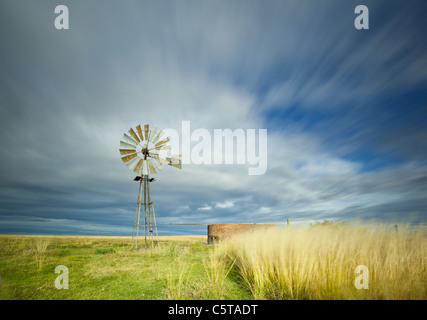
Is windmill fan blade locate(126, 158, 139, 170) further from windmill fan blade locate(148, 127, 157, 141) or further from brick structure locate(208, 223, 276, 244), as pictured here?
brick structure locate(208, 223, 276, 244)

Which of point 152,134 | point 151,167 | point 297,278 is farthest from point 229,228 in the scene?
point 297,278

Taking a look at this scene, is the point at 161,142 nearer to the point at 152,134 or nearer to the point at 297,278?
the point at 152,134

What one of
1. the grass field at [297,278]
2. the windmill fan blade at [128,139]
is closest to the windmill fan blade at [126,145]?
the windmill fan blade at [128,139]

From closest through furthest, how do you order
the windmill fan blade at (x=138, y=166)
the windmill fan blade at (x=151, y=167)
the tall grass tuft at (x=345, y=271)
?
the tall grass tuft at (x=345, y=271) < the windmill fan blade at (x=138, y=166) < the windmill fan blade at (x=151, y=167)

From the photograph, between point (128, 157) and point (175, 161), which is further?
point (175, 161)

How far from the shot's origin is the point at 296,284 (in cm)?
406

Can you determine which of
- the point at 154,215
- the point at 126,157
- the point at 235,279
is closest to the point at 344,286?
the point at 235,279

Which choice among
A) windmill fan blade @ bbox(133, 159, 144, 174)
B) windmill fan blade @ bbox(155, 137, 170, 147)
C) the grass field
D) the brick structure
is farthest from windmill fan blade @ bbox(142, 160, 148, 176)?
the grass field

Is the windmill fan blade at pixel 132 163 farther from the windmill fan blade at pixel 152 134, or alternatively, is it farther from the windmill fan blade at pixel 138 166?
the windmill fan blade at pixel 152 134

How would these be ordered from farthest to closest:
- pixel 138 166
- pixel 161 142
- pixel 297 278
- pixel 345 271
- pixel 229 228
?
pixel 229 228 < pixel 161 142 < pixel 138 166 < pixel 297 278 < pixel 345 271

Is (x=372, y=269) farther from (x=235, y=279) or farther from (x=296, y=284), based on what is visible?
(x=235, y=279)

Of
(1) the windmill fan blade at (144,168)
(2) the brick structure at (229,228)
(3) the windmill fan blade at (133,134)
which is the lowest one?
(2) the brick structure at (229,228)

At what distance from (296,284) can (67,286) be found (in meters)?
5.64

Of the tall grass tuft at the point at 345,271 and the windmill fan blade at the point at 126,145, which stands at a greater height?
the windmill fan blade at the point at 126,145
